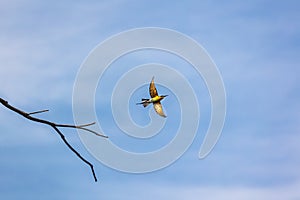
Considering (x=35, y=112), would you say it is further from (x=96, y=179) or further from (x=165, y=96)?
(x=165, y=96)

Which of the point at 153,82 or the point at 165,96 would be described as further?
the point at 153,82

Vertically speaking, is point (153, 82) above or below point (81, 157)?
above

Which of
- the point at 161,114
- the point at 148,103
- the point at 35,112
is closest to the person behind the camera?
the point at 35,112

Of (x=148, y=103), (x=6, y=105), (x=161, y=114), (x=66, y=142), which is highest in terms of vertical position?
(x=148, y=103)

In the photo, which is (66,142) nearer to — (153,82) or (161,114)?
(161,114)

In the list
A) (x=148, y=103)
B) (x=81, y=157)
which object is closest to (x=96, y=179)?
(x=81, y=157)

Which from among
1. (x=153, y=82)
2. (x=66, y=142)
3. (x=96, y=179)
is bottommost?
(x=96, y=179)

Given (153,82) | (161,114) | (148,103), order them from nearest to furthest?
(161,114) < (148,103) < (153,82)

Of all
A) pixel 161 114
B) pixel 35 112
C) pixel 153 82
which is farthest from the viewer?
pixel 153 82

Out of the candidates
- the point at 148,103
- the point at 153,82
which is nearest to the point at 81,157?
the point at 148,103
